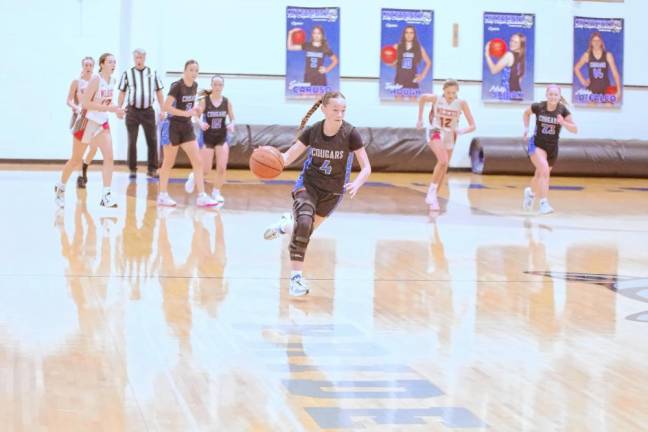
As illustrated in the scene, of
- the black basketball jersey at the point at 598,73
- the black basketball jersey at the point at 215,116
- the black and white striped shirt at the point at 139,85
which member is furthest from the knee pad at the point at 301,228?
the black basketball jersey at the point at 598,73

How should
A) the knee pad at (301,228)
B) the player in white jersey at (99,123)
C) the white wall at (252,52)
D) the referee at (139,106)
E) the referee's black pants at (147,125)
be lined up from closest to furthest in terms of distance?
the knee pad at (301,228) < the player in white jersey at (99,123) < the referee at (139,106) < the referee's black pants at (147,125) < the white wall at (252,52)

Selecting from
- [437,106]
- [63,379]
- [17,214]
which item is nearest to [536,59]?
[437,106]

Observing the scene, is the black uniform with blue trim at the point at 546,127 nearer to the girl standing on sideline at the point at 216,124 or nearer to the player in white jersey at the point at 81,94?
the girl standing on sideline at the point at 216,124

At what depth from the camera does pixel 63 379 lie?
5.74m

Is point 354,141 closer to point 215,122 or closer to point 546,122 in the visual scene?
point 215,122

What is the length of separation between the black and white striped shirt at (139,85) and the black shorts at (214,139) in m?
4.09

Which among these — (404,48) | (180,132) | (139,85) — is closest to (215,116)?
(180,132)

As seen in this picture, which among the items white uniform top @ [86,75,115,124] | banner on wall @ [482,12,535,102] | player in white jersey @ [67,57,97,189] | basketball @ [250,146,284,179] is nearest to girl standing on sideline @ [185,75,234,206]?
white uniform top @ [86,75,115,124]

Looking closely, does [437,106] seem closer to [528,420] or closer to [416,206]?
[416,206]

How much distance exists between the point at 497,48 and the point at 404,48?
1.91 m

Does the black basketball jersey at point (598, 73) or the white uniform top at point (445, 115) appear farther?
the black basketball jersey at point (598, 73)

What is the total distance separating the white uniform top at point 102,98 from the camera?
14125 millimetres

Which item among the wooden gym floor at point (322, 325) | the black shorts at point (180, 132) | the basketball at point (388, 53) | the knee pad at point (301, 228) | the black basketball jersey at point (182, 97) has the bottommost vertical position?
the wooden gym floor at point (322, 325)

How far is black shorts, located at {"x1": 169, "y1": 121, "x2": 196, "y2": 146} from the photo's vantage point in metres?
14.7
